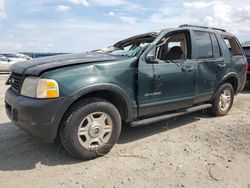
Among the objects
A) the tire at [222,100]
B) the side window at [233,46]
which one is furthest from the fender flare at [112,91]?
the side window at [233,46]

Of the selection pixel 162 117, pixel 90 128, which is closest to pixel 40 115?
pixel 90 128

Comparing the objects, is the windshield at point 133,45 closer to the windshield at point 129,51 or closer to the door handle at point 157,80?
the windshield at point 129,51

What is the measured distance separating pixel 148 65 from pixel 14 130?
8.63 ft

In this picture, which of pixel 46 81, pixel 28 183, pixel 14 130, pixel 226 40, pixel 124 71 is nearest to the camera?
pixel 28 183

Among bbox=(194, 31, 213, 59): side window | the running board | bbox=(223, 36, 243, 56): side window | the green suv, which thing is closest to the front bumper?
the green suv

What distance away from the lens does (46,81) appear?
10.4 ft

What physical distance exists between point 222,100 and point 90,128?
332cm

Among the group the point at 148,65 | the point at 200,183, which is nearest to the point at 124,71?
the point at 148,65

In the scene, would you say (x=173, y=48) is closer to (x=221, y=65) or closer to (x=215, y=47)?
(x=215, y=47)

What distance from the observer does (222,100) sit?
565 centimetres

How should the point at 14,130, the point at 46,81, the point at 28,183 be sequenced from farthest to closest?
the point at 14,130
the point at 46,81
the point at 28,183

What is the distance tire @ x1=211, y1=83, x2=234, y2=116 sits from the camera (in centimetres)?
545

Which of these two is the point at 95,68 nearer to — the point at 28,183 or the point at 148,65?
the point at 148,65

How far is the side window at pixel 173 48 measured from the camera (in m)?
4.64
